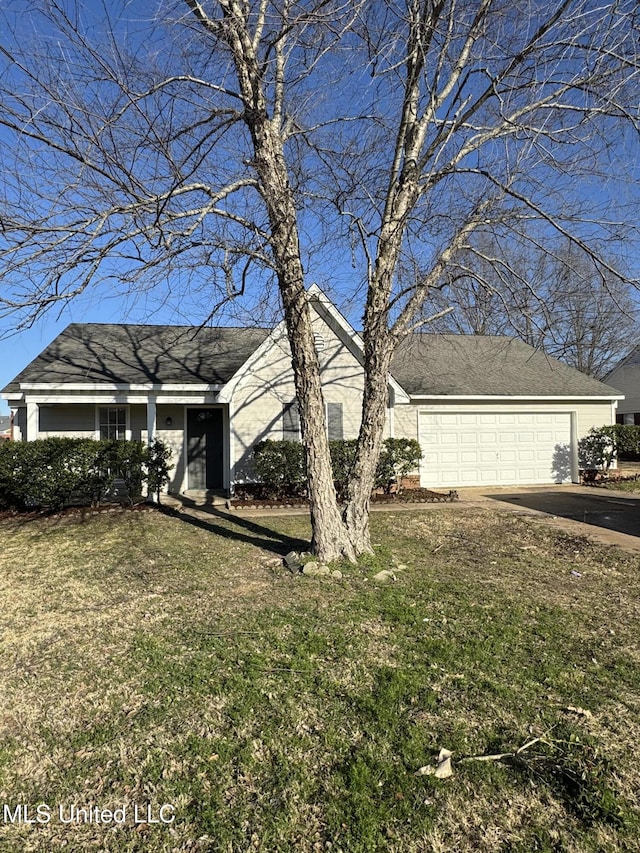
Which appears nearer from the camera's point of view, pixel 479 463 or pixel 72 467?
pixel 72 467

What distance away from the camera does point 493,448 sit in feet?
50.2

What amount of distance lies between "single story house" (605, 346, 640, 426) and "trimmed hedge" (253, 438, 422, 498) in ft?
71.5

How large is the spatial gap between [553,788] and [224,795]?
1.61 m

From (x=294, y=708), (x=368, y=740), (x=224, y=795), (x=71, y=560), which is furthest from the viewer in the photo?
(x=71, y=560)

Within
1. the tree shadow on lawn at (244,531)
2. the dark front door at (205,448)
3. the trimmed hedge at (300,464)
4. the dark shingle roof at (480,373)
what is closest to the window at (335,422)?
the trimmed hedge at (300,464)

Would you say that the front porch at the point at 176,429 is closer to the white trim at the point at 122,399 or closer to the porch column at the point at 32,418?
the white trim at the point at 122,399

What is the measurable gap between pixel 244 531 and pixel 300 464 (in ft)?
11.6

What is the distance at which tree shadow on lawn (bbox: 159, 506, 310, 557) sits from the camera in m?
8.00

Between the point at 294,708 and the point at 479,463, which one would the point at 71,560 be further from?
the point at 479,463

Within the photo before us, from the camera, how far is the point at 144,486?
12.9 metres

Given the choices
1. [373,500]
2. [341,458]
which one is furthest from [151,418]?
[373,500]

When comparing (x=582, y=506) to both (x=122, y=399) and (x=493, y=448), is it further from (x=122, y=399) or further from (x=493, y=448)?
(x=122, y=399)

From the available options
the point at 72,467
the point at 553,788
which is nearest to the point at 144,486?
the point at 72,467

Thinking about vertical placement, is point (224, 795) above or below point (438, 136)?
below
